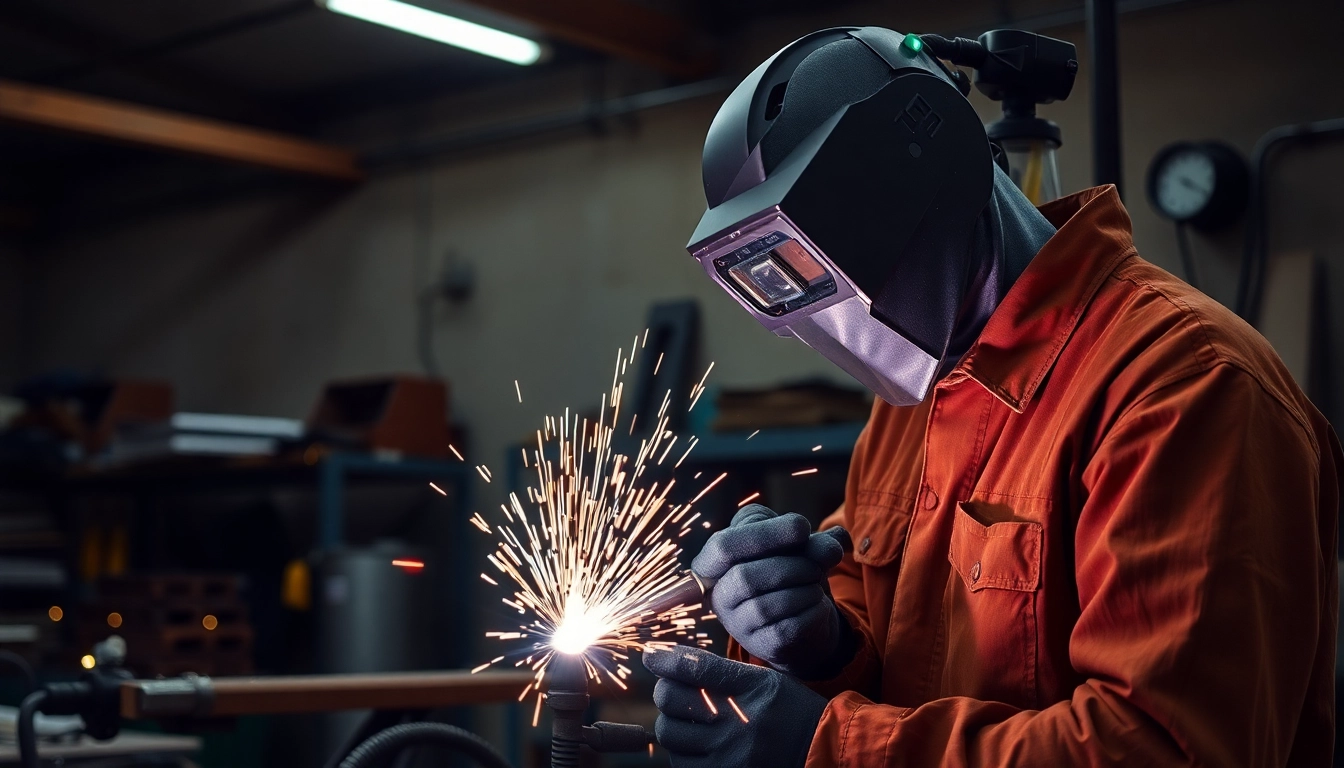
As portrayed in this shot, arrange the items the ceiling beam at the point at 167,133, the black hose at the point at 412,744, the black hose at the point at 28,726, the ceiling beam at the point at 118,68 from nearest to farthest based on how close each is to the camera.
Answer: the black hose at the point at 412,744
the black hose at the point at 28,726
the ceiling beam at the point at 167,133
the ceiling beam at the point at 118,68

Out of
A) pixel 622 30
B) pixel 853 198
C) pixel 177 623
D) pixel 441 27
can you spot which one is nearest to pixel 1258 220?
pixel 622 30

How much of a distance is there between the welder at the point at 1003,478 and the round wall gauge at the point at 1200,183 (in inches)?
108

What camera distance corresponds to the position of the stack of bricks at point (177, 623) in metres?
5.04

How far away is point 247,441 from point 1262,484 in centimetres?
477

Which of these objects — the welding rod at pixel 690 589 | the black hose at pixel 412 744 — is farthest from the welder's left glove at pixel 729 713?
the black hose at pixel 412 744

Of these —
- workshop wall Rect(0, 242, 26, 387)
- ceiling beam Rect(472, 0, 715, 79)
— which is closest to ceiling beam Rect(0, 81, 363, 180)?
ceiling beam Rect(472, 0, 715, 79)

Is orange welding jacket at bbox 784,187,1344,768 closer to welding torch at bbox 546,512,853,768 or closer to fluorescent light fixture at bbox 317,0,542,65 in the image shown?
Result: welding torch at bbox 546,512,853,768

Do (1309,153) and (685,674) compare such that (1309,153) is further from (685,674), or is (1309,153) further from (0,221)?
(0,221)

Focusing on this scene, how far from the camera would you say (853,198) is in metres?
1.12

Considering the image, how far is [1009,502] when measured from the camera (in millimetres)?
1241

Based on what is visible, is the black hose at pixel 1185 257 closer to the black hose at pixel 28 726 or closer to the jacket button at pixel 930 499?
the jacket button at pixel 930 499

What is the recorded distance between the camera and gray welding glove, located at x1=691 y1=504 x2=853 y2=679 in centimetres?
127

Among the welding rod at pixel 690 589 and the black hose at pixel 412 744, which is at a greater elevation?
the welding rod at pixel 690 589

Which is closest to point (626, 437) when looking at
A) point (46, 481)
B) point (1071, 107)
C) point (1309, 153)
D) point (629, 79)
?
point (629, 79)
